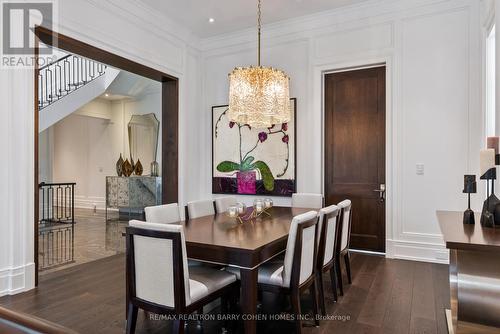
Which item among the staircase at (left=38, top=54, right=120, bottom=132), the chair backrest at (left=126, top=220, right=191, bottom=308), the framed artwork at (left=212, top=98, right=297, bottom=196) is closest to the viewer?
the chair backrest at (left=126, top=220, right=191, bottom=308)

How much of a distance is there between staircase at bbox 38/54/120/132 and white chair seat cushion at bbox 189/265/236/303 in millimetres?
5433

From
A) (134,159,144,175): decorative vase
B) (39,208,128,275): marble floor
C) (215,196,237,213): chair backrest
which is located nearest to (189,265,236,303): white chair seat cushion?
(215,196,237,213): chair backrest

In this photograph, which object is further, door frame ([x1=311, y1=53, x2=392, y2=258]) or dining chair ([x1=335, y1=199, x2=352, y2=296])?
door frame ([x1=311, y1=53, x2=392, y2=258])

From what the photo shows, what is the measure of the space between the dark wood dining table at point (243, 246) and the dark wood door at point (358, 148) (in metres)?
2.16

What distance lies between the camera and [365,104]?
4672 millimetres

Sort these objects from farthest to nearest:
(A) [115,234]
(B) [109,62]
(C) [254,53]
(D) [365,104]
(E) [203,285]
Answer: (A) [115,234] → (C) [254,53] → (D) [365,104] → (B) [109,62] → (E) [203,285]

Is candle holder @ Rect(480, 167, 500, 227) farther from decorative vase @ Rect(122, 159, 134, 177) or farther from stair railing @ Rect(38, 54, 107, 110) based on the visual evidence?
decorative vase @ Rect(122, 159, 134, 177)

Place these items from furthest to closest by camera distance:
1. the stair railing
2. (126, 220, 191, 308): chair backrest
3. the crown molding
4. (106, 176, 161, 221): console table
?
(106, 176, 161, 221): console table, the stair railing, the crown molding, (126, 220, 191, 308): chair backrest

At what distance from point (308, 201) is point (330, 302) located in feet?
4.91

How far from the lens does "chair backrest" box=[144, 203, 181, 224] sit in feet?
9.60

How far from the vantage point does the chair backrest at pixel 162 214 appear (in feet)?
9.60

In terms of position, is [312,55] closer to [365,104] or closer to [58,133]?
[365,104]

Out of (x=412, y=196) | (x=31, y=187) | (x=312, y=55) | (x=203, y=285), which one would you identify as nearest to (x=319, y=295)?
(x=203, y=285)

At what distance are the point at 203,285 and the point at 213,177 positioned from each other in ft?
11.9
